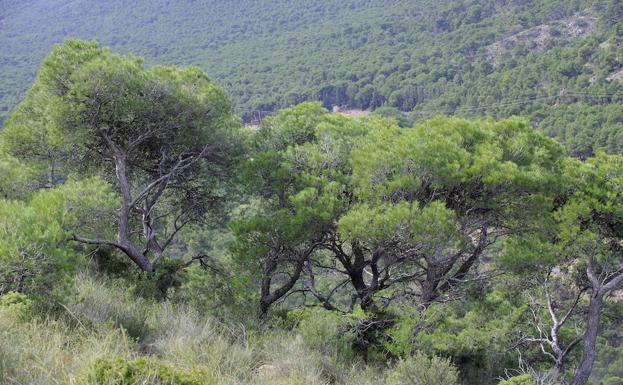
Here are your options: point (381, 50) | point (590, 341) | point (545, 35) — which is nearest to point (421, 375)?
point (590, 341)

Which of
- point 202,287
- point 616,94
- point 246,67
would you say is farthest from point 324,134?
point 246,67

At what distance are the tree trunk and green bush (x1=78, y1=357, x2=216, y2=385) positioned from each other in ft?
21.4

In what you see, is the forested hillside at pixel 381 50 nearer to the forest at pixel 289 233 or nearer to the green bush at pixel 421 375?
the forest at pixel 289 233

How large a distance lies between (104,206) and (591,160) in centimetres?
729

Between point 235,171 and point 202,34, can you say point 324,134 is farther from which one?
point 202,34

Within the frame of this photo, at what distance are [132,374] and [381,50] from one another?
107269 millimetres

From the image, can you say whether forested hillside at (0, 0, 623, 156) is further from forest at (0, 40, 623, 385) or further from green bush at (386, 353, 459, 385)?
green bush at (386, 353, 459, 385)

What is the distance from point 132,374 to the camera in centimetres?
277

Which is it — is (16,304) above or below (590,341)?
above

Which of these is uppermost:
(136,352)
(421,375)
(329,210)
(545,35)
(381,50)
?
(136,352)

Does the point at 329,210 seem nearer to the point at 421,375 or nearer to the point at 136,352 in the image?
the point at 421,375

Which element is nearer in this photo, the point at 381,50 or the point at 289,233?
the point at 289,233

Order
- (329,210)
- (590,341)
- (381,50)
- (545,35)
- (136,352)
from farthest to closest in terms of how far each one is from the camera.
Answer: (381,50) < (545,35) < (590,341) < (329,210) < (136,352)

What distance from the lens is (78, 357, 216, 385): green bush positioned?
2.68 metres
